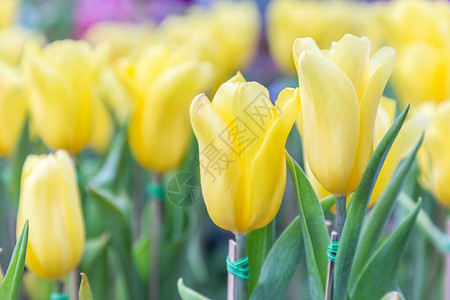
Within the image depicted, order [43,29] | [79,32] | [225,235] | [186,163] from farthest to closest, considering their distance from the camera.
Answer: [79,32], [43,29], [225,235], [186,163]

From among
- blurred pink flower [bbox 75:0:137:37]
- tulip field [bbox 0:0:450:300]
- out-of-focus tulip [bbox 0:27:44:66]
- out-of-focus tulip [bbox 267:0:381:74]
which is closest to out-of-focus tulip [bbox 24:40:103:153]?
tulip field [bbox 0:0:450:300]

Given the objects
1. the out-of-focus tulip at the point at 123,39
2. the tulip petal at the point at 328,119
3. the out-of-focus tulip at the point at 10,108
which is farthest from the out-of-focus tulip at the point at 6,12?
the tulip petal at the point at 328,119

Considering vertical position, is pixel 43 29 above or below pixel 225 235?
above

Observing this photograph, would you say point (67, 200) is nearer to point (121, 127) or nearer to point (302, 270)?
point (121, 127)

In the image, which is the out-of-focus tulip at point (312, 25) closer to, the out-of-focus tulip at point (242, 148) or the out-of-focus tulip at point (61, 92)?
the out-of-focus tulip at point (61, 92)

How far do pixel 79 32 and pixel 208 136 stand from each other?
56.4 inches

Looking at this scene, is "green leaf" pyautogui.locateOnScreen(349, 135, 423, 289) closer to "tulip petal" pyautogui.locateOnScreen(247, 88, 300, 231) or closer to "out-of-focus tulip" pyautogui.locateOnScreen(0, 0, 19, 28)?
"tulip petal" pyautogui.locateOnScreen(247, 88, 300, 231)

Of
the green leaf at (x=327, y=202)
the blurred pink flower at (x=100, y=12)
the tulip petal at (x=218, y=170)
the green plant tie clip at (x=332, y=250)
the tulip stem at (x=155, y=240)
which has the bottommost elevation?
the tulip stem at (x=155, y=240)

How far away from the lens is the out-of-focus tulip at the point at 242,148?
1.40ft

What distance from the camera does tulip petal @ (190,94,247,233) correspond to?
428mm

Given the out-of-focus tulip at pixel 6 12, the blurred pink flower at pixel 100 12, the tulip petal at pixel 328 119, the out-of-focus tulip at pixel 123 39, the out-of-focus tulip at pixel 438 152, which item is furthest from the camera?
the blurred pink flower at pixel 100 12

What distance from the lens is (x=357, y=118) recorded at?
0.42 meters

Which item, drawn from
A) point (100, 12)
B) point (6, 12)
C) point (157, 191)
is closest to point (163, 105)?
point (157, 191)

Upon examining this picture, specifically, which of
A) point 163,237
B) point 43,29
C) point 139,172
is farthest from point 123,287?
point 43,29
